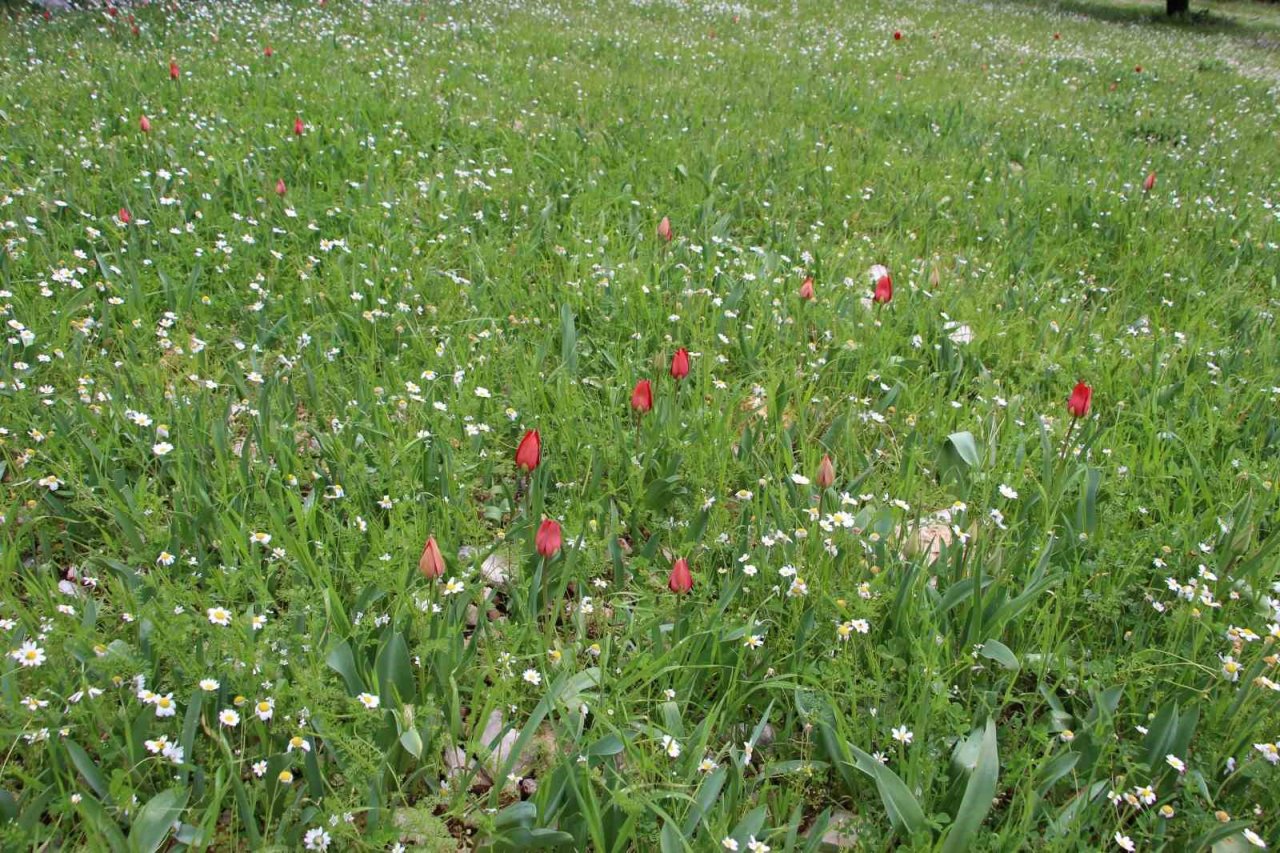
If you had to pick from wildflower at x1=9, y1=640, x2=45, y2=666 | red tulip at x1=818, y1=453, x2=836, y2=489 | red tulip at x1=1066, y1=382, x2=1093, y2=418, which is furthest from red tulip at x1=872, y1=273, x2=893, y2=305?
wildflower at x1=9, y1=640, x2=45, y2=666

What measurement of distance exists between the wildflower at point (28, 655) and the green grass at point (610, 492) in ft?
0.08

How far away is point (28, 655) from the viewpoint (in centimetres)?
195

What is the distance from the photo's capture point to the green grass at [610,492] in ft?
6.23

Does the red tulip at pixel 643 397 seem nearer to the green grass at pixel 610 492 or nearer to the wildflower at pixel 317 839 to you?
the green grass at pixel 610 492

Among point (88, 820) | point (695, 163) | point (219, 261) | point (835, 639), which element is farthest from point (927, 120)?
point (88, 820)

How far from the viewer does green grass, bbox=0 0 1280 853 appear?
190 cm

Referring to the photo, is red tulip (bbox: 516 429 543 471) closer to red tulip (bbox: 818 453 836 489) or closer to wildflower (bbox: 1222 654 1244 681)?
red tulip (bbox: 818 453 836 489)

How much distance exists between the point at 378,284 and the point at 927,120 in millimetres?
5558

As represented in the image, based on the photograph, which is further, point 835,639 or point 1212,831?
point 835,639

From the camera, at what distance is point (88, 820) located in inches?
65.7

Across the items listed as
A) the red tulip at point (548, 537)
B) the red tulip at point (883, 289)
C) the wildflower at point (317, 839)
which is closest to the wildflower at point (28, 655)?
the wildflower at point (317, 839)

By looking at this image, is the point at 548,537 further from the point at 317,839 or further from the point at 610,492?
the point at 317,839

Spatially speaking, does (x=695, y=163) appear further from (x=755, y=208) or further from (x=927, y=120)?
(x=927, y=120)

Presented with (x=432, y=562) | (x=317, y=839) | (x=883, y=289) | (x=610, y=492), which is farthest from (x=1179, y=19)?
(x=317, y=839)
